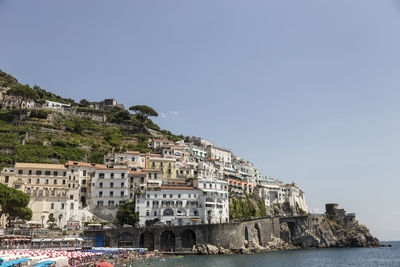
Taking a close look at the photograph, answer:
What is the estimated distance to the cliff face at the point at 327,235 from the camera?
84938mm

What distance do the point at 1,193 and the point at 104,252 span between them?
16.8 m

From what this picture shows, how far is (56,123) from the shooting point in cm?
8981

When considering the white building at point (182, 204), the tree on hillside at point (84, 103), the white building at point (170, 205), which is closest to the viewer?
the white building at point (170, 205)

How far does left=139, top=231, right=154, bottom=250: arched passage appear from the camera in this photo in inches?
2447

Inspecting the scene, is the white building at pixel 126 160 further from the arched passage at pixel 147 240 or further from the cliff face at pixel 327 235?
the cliff face at pixel 327 235

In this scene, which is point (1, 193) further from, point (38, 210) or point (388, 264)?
point (388, 264)

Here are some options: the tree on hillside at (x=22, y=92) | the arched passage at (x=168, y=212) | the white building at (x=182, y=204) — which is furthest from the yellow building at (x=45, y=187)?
the tree on hillside at (x=22, y=92)

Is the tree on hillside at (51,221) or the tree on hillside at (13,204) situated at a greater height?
the tree on hillside at (13,204)

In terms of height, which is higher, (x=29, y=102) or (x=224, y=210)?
(x=29, y=102)

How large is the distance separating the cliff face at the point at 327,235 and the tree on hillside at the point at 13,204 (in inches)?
2218

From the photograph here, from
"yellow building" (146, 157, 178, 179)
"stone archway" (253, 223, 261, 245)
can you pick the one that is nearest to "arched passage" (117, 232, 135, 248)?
"yellow building" (146, 157, 178, 179)

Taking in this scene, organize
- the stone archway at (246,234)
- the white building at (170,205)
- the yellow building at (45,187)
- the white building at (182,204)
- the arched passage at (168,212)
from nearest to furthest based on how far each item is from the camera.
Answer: the yellow building at (45,187)
the white building at (170,205)
the white building at (182,204)
the arched passage at (168,212)
the stone archway at (246,234)

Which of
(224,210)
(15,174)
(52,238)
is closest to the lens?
(52,238)

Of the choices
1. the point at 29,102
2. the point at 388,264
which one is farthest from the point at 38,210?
the point at 388,264
